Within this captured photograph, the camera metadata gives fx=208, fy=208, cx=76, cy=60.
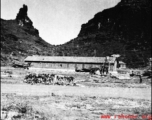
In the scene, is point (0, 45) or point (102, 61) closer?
point (102, 61)

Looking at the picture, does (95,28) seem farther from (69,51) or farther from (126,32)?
(69,51)

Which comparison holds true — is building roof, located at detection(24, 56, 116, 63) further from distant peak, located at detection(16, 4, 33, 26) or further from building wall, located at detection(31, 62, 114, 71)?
distant peak, located at detection(16, 4, 33, 26)

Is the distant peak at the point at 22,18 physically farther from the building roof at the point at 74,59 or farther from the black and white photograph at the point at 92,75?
the building roof at the point at 74,59

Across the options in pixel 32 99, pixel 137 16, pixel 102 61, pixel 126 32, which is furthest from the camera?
pixel 137 16

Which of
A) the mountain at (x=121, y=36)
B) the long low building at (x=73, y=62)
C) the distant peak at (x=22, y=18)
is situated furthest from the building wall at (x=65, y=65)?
the distant peak at (x=22, y=18)

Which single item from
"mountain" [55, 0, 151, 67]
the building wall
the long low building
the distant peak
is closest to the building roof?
the long low building

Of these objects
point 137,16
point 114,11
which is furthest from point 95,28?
point 137,16
